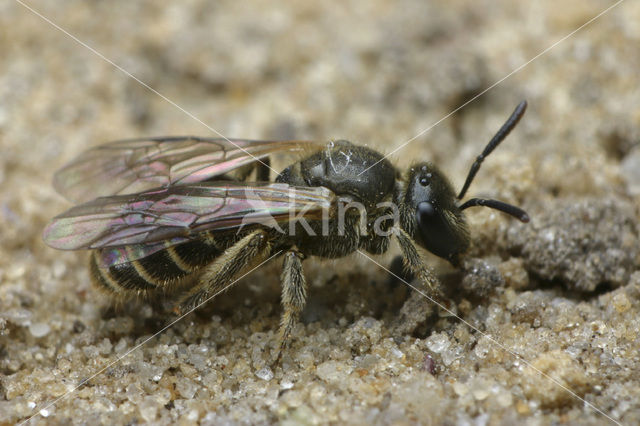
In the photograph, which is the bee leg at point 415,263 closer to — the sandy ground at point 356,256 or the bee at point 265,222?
the bee at point 265,222

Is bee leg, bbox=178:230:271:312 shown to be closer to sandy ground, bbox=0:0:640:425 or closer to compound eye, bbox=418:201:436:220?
sandy ground, bbox=0:0:640:425

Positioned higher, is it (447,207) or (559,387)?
(447,207)

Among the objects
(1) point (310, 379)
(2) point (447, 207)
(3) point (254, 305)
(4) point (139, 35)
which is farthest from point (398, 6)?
(1) point (310, 379)

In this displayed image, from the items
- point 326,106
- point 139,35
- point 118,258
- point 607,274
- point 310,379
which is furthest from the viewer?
point 139,35

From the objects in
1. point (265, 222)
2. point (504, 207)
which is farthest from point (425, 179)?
point (265, 222)

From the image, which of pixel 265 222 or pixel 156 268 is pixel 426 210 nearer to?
pixel 265 222

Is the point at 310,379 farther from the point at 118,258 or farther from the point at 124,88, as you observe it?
the point at 124,88
